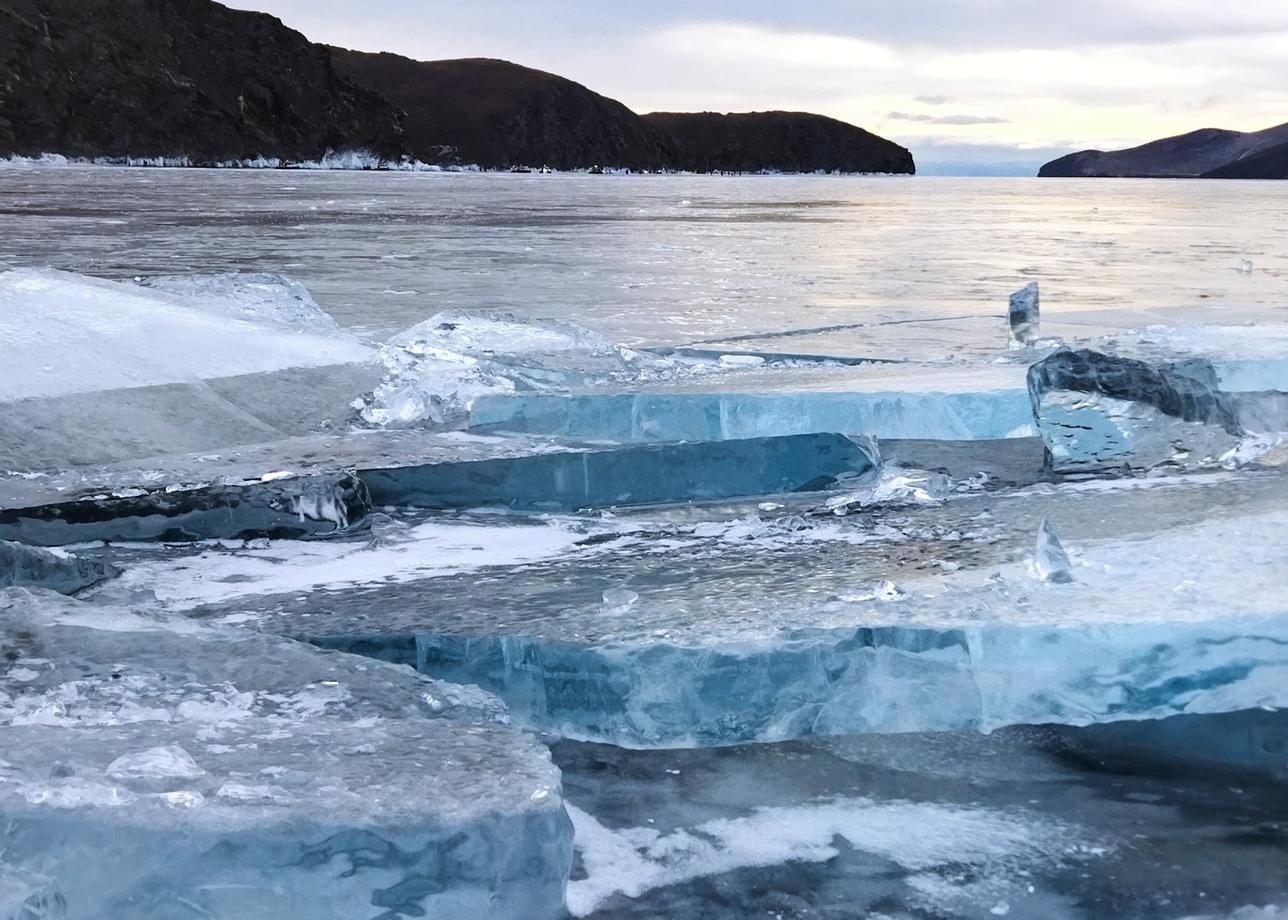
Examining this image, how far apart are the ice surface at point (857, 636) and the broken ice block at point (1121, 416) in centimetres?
77

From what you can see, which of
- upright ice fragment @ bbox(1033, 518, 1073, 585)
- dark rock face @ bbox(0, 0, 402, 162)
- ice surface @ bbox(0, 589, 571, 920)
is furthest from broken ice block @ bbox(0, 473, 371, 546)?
dark rock face @ bbox(0, 0, 402, 162)

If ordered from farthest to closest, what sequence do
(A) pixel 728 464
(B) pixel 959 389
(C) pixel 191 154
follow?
(C) pixel 191 154, (B) pixel 959 389, (A) pixel 728 464

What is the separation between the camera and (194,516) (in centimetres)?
242

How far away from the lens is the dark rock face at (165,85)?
96875 millimetres

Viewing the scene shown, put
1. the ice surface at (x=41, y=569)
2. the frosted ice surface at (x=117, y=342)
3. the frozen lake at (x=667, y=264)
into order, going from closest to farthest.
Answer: the ice surface at (x=41, y=569)
the frosted ice surface at (x=117, y=342)
the frozen lake at (x=667, y=264)

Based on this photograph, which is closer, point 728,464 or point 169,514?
point 169,514

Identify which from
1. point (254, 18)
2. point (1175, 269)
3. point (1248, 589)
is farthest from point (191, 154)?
point (1248, 589)

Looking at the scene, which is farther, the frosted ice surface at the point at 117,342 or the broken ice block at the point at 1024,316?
the broken ice block at the point at 1024,316

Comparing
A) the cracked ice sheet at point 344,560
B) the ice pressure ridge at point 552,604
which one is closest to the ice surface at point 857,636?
the ice pressure ridge at point 552,604

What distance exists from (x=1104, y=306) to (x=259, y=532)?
18.4 feet

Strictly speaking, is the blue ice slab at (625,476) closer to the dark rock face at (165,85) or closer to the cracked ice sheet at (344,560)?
the cracked ice sheet at (344,560)

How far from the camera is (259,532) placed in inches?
94.9

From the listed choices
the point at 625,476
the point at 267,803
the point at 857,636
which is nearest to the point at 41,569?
the point at 267,803

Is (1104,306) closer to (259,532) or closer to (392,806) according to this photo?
(259,532)
